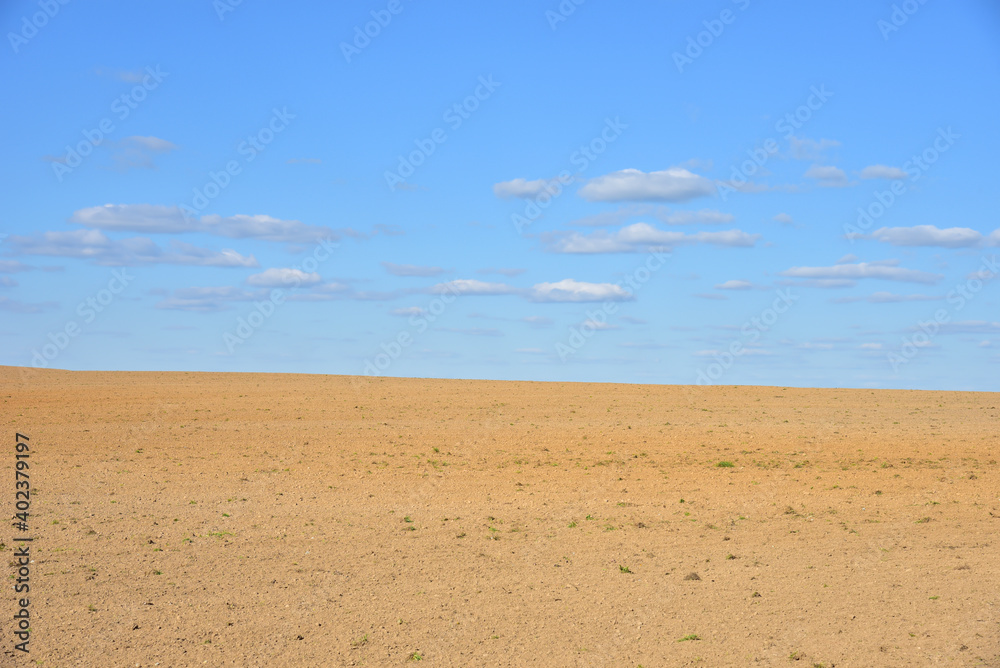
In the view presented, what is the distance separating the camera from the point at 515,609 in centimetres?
1118

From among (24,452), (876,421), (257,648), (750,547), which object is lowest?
(257,648)

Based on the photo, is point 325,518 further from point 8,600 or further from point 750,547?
point 750,547

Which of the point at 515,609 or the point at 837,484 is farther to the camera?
the point at 837,484

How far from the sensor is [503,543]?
14477 millimetres

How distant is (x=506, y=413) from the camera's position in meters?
33.8

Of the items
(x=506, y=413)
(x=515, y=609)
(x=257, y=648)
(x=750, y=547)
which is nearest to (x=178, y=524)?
(x=257, y=648)

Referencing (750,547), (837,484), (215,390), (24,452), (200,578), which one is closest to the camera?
(200,578)

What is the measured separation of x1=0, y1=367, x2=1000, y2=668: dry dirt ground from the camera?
1002 centimetres

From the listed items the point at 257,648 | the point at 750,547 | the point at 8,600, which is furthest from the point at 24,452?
the point at 750,547

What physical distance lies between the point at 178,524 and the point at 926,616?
39.8 feet

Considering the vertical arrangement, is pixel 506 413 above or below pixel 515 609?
above

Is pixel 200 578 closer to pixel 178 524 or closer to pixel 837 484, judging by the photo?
pixel 178 524

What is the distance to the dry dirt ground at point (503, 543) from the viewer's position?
10023 millimetres

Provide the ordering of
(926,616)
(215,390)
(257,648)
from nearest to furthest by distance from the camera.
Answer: (257,648) < (926,616) < (215,390)
